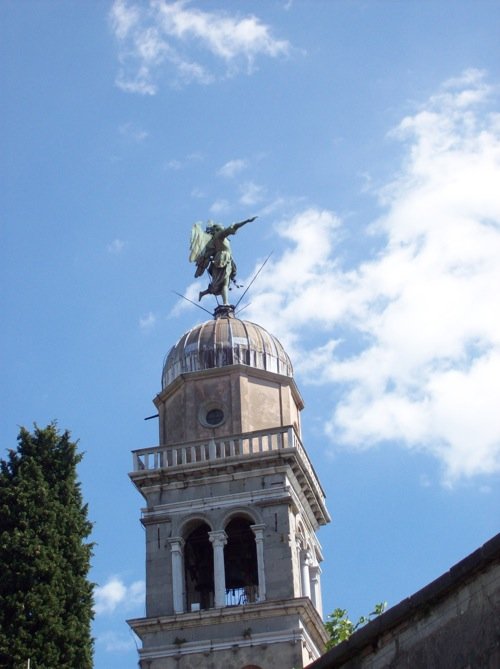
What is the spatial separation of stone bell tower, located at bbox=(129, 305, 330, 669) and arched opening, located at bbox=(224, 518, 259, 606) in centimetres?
4

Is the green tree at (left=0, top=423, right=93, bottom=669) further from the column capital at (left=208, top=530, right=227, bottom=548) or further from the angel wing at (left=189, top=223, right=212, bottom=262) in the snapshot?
the angel wing at (left=189, top=223, right=212, bottom=262)

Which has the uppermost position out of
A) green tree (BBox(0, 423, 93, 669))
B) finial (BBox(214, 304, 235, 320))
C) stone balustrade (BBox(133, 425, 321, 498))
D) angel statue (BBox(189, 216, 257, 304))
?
angel statue (BBox(189, 216, 257, 304))

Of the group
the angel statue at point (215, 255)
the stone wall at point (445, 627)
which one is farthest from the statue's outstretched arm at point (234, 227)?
the stone wall at point (445, 627)

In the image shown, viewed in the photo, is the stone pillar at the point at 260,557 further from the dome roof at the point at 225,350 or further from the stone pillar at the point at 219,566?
the dome roof at the point at 225,350

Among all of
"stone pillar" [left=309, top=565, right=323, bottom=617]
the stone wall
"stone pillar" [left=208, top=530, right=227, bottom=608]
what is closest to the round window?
"stone pillar" [left=208, top=530, right=227, bottom=608]

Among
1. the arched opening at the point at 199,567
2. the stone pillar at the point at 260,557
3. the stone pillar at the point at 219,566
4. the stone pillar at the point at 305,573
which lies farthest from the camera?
the arched opening at the point at 199,567

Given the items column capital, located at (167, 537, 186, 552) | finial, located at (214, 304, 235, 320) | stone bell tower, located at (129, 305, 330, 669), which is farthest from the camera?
finial, located at (214, 304, 235, 320)

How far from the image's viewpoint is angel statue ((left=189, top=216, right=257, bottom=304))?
48.8 metres

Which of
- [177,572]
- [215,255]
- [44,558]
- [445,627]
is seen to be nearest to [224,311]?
[215,255]

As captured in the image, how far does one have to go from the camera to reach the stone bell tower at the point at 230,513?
129 ft

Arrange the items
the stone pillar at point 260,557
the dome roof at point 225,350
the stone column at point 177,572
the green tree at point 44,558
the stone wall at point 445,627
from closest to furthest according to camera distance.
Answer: the stone wall at point 445,627 < the green tree at point 44,558 < the stone pillar at point 260,557 < the stone column at point 177,572 < the dome roof at point 225,350

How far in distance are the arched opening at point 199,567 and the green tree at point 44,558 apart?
407 cm

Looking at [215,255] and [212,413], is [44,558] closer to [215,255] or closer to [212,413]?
[212,413]

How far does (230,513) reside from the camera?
41.6 metres
